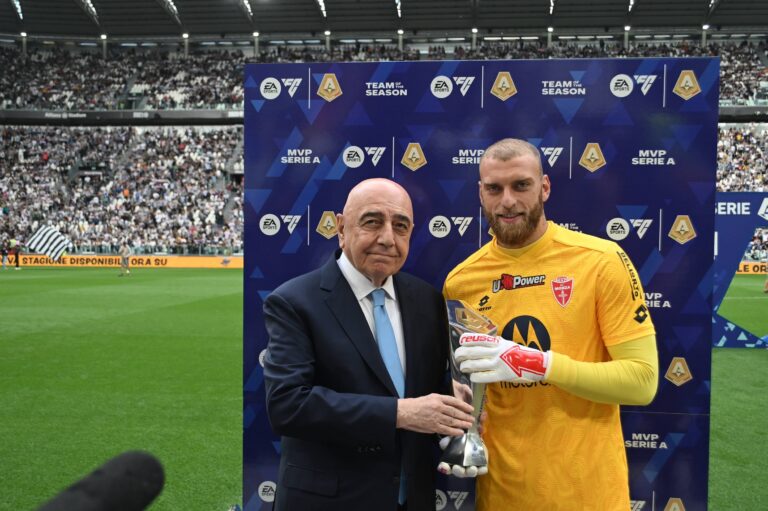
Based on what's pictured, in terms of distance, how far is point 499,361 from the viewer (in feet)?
8.07

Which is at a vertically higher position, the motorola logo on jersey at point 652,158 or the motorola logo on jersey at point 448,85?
the motorola logo on jersey at point 448,85

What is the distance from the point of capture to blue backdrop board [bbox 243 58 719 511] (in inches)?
160

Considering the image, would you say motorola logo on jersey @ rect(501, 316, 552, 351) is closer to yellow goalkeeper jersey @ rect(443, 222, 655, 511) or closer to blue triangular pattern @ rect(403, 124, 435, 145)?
yellow goalkeeper jersey @ rect(443, 222, 655, 511)

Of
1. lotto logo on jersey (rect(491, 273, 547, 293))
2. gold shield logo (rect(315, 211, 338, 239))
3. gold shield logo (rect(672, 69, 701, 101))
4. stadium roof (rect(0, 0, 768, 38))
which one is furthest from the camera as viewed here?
stadium roof (rect(0, 0, 768, 38))

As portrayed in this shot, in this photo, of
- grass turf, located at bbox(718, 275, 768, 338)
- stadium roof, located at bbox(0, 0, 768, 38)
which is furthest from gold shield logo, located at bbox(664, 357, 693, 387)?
stadium roof, located at bbox(0, 0, 768, 38)

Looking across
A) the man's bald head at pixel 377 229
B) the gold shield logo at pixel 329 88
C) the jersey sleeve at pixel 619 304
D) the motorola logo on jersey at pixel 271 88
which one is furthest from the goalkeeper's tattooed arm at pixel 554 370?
the motorola logo on jersey at pixel 271 88

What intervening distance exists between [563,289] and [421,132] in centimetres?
187

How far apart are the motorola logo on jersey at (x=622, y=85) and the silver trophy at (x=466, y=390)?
92.0 inches

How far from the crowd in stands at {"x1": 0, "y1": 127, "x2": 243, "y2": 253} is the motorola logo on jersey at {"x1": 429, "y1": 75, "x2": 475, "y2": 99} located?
2835 centimetres

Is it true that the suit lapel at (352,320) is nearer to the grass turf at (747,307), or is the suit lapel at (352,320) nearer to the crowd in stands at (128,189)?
the grass turf at (747,307)

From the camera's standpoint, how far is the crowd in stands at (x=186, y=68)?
4072 cm

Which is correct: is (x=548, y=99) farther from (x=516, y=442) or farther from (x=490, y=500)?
(x=490, y=500)

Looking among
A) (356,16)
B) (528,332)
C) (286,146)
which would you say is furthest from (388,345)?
(356,16)

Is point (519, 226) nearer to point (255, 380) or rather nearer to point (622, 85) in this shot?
point (622, 85)
